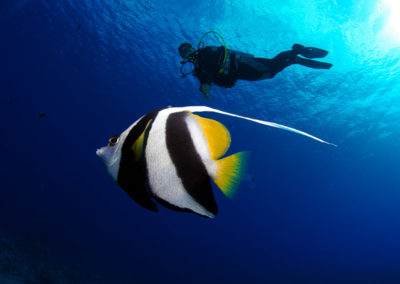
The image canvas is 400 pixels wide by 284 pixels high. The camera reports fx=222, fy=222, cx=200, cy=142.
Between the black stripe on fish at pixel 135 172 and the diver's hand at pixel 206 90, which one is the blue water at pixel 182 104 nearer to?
the black stripe on fish at pixel 135 172

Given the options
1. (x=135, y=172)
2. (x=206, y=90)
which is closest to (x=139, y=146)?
(x=135, y=172)

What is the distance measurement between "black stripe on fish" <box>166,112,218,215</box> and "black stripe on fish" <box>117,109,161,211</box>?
77 millimetres

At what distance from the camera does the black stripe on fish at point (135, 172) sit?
0.58 meters

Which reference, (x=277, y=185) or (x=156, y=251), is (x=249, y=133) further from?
(x=156, y=251)

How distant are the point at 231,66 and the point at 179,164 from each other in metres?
6.14

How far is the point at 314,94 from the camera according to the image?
18.4 metres

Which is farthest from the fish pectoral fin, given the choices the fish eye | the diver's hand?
the diver's hand

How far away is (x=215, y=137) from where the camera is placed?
1.99 ft

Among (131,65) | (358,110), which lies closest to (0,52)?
(131,65)

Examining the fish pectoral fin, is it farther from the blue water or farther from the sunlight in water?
the sunlight in water

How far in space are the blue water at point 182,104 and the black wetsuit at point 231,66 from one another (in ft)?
18.3

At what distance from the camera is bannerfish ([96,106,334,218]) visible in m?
0.56

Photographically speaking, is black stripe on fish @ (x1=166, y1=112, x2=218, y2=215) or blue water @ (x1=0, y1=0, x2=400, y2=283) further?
blue water @ (x1=0, y1=0, x2=400, y2=283)

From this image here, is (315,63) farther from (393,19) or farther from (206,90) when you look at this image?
(393,19)
